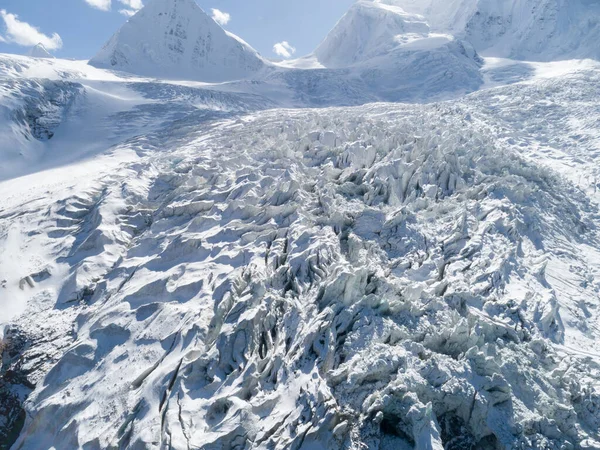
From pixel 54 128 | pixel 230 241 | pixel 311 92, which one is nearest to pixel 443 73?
pixel 311 92

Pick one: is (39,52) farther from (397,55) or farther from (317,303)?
Answer: (317,303)

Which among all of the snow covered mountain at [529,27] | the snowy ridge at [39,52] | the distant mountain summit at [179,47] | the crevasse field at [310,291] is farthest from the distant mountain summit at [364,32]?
the crevasse field at [310,291]

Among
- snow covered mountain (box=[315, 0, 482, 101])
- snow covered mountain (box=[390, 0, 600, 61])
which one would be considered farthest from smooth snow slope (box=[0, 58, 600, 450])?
snow covered mountain (box=[390, 0, 600, 61])

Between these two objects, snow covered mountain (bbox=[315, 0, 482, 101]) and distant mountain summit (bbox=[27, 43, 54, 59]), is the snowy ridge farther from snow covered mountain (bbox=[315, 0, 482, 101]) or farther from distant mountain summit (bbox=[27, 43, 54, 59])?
snow covered mountain (bbox=[315, 0, 482, 101])

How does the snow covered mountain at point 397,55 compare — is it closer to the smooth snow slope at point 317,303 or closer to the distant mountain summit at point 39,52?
the smooth snow slope at point 317,303

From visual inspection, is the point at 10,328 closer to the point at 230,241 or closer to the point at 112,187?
the point at 230,241

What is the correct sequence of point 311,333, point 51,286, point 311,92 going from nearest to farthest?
1. point 311,333
2. point 51,286
3. point 311,92

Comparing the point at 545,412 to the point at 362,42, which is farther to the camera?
the point at 362,42
